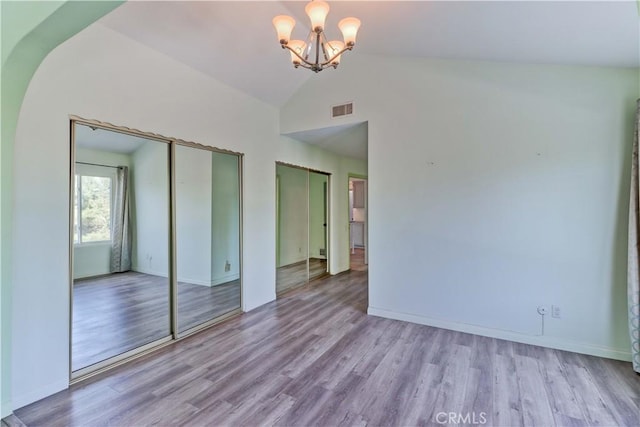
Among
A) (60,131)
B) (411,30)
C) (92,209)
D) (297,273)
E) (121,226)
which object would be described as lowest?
(297,273)

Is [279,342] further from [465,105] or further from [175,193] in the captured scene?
[465,105]

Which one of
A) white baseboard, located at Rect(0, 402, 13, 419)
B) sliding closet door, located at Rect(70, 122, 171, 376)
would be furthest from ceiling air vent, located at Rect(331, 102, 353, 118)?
white baseboard, located at Rect(0, 402, 13, 419)

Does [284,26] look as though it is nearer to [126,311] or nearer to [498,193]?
[498,193]

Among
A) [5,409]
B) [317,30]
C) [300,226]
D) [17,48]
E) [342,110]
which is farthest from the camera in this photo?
[300,226]

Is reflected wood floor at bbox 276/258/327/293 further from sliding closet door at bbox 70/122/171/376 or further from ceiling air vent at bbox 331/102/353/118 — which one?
ceiling air vent at bbox 331/102/353/118

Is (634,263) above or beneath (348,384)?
above

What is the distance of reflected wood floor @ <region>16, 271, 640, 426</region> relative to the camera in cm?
195

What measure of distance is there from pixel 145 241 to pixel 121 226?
28 centimetres

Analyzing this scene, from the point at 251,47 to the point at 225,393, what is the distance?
3.47 meters

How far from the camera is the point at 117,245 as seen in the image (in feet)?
9.62

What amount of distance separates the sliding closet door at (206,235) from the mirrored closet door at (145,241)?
0.5 inches

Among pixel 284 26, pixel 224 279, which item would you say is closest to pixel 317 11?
pixel 284 26

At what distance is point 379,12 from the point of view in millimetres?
2615

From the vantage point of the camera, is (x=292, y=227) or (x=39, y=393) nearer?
(x=39, y=393)
